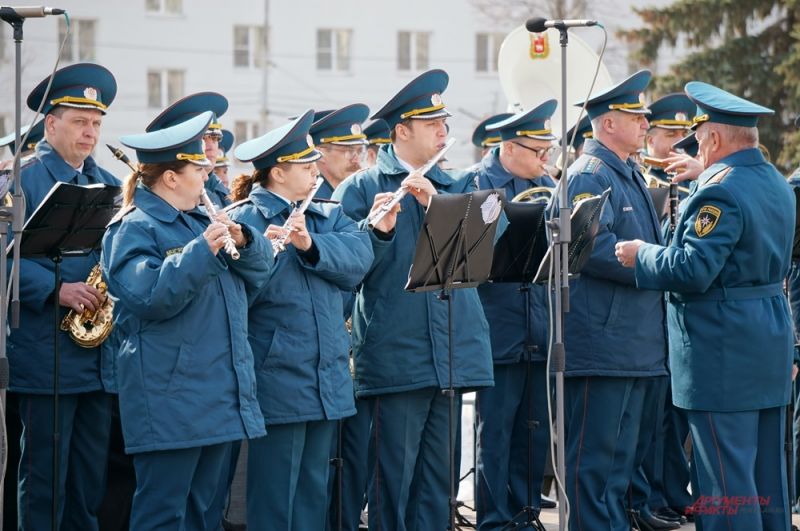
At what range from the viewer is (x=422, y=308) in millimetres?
7492

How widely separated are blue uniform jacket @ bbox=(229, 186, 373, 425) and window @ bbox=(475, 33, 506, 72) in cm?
4227

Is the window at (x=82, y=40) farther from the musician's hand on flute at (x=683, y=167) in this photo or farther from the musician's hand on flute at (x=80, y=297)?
the musician's hand on flute at (x=80, y=297)

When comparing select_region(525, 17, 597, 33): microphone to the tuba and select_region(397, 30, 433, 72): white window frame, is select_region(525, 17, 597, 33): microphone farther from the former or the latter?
select_region(397, 30, 433, 72): white window frame

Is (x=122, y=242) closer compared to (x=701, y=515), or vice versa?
(x=122, y=242)

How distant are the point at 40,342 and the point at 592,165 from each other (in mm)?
3309

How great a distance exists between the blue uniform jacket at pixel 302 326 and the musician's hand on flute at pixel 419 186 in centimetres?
39

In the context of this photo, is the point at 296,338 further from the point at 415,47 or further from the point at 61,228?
the point at 415,47

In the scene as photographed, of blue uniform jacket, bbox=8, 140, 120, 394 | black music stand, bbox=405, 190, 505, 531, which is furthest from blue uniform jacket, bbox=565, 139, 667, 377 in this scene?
blue uniform jacket, bbox=8, 140, 120, 394

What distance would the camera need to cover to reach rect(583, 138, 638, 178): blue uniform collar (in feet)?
26.7

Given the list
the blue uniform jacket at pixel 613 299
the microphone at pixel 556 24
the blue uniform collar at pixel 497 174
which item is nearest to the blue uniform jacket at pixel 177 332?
the microphone at pixel 556 24

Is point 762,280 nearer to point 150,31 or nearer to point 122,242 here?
point 122,242

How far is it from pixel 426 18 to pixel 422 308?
42.1 meters

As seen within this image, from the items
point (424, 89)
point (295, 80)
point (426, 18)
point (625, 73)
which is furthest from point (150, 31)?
point (424, 89)

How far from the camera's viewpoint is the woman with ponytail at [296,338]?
6.82m
